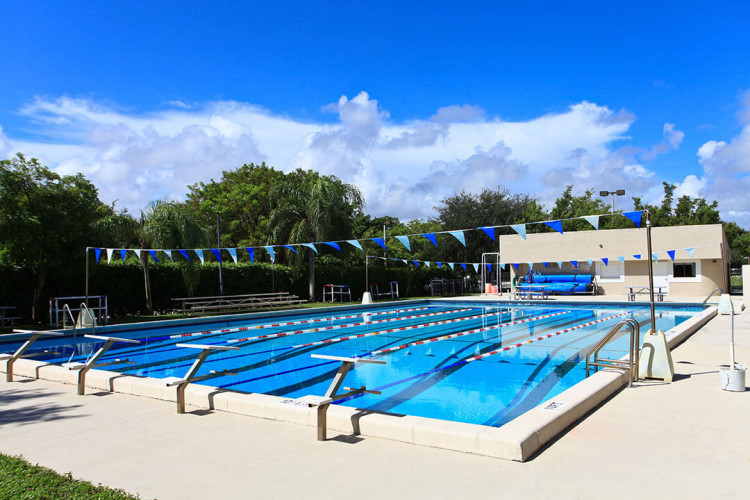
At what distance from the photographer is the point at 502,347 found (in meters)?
12.1

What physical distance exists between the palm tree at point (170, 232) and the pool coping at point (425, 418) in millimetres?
12895

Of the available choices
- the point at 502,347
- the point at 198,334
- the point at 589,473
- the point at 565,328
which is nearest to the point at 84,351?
the point at 198,334

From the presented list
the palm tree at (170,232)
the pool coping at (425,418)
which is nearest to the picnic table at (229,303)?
the palm tree at (170,232)

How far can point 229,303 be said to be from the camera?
21.2m

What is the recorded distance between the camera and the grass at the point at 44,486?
3340 mm

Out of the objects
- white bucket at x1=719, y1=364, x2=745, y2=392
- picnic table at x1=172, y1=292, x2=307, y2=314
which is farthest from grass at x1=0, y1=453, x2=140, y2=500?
picnic table at x1=172, y1=292, x2=307, y2=314

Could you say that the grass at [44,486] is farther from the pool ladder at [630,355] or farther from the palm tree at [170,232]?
the palm tree at [170,232]

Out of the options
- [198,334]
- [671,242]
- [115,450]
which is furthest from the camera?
[671,242]

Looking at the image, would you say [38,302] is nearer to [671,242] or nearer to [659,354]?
[659,354]

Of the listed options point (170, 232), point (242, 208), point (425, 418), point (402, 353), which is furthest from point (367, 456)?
point (242, 208)

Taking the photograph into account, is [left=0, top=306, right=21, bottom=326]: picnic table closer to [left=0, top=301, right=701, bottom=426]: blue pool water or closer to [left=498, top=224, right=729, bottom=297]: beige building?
[left=0, top=301, right=701, bottom=426]: blue pool water

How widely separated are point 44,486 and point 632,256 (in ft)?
98.0

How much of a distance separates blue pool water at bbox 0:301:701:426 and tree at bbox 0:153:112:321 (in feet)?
7.89

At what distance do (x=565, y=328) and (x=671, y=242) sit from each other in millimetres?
15950
